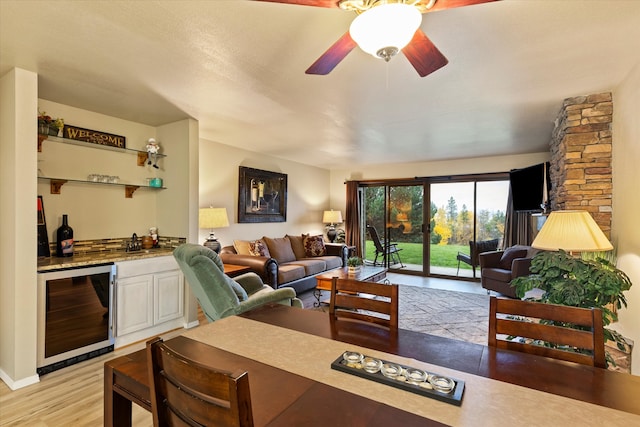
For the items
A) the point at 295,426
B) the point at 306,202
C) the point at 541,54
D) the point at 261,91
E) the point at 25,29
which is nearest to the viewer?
the point at 295,426

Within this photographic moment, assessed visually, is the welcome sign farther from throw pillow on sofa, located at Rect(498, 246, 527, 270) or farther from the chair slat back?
throw pillow on sofa, located at Rect(498, 246, 527, 270)

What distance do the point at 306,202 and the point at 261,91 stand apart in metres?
4.31

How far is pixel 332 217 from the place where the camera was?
7.17m

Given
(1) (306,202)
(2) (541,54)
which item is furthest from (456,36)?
(1) (306,202)

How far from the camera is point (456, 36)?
6.22 feet

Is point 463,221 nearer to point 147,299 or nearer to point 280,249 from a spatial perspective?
point 280,249

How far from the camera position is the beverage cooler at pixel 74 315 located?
8.30 feet

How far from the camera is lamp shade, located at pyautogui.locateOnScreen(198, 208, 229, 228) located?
14.0 feet

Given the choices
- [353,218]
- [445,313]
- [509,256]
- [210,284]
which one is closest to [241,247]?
[210,284]

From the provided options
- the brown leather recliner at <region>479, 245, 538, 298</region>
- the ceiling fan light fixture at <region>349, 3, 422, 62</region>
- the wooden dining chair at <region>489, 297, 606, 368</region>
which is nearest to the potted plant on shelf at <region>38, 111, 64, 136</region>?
the ceiling fan light fixture at <region>349, 3, 422, 62</region>

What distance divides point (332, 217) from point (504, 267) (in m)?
3.57

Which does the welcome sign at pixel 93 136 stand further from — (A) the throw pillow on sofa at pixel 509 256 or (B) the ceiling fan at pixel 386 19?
(A) the throw pillow on sofa at pixel 509 256

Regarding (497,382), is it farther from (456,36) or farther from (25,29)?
(25,29)

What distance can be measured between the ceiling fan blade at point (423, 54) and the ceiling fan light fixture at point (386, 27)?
22 cm
